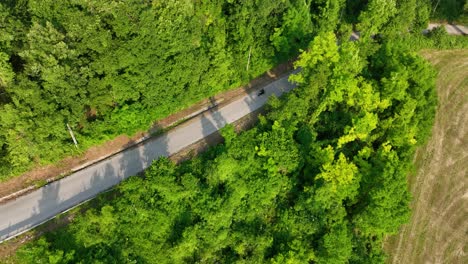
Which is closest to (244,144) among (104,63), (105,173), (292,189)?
(292,189)

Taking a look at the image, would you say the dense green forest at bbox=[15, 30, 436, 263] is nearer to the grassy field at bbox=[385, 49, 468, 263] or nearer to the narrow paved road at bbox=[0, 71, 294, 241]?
the narrow paved road at bbox=[0, 71, 294, 241]

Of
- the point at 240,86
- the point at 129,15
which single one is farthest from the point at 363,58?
the point at 129,15

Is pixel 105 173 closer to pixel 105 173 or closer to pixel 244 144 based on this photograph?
pixel 105 173

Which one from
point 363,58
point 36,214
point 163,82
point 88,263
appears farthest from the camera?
point 363,58

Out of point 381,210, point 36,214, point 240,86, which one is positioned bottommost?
point 381,210

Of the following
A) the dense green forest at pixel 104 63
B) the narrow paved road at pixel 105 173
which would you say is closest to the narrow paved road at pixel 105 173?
the narrow paved road at pixel 105 173

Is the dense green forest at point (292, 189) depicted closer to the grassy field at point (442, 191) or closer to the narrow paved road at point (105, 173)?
the narrow paved road at point (105, 173)

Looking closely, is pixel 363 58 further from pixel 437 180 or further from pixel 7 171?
pixel 7 171
